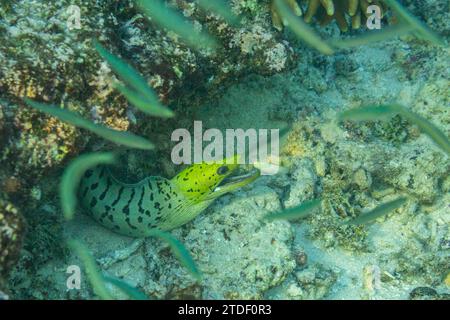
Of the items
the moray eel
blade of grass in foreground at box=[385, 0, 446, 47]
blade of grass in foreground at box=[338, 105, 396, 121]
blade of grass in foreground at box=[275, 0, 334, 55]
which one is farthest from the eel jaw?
blade of grass in foreground at box=[385, 0, 446, 47]

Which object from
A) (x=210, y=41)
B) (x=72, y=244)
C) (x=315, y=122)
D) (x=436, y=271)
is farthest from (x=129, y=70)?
(x=436, y=271)

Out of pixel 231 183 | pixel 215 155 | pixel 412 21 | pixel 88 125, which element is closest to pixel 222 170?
Result: pixel 231 183

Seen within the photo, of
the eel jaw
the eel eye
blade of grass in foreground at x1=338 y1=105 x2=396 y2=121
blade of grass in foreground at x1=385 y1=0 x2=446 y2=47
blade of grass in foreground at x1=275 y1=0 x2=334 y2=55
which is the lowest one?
the eel jaw

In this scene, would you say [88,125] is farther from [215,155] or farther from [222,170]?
[215,155]

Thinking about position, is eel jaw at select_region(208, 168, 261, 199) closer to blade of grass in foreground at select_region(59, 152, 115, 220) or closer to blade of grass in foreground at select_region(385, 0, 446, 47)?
blade of grass in foreground at select_region(59, 152, 115, 220)

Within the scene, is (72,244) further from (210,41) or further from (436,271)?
(436,271)

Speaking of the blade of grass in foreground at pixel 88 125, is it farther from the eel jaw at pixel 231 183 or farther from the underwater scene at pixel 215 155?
the eel jaw at pixel 231 183
